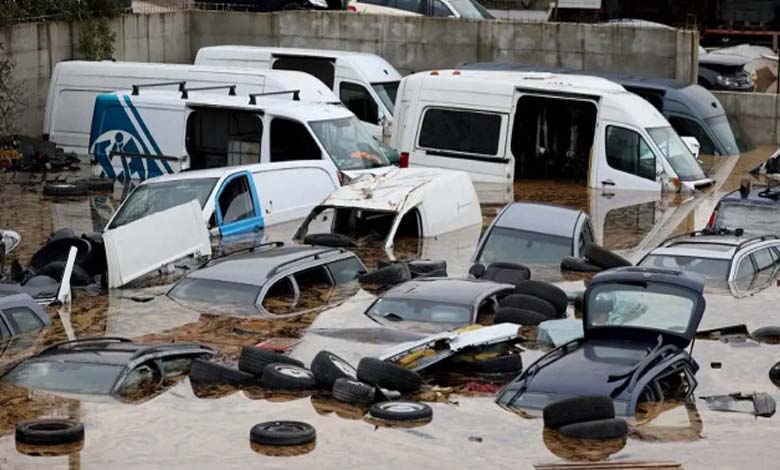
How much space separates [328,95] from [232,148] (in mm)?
2533

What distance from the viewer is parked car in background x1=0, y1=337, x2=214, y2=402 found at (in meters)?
14.3

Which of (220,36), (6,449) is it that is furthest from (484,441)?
(220,36)

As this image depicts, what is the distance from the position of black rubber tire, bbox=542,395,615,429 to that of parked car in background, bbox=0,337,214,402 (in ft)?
12.2

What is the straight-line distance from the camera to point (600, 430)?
13.1 m

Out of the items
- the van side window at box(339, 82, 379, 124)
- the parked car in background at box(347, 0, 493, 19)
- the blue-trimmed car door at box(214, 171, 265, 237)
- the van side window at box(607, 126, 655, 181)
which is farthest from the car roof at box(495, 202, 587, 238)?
the parked car in background at box(347, 0, 493, 19)

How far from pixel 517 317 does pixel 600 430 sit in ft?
13.4

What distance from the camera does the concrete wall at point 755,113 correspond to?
33.3 metres

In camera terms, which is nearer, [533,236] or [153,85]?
[533,236]

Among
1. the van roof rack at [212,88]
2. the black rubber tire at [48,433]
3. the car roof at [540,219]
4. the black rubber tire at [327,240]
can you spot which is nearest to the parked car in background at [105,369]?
the black rubber tire at [48,433]

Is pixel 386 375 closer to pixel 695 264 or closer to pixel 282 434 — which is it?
pixel 282 434

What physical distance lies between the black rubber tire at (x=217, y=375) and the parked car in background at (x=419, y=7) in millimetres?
22994

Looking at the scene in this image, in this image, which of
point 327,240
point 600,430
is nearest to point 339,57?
point 327,240

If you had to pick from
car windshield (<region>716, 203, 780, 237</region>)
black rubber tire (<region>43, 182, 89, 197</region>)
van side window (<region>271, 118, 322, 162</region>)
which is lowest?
black rubber tire (<region>43, 182, 89, 197</region>)

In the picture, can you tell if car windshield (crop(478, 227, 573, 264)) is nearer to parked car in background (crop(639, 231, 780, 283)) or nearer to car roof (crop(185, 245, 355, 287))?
parked car in background (crop(639, 231, 780, 283))
